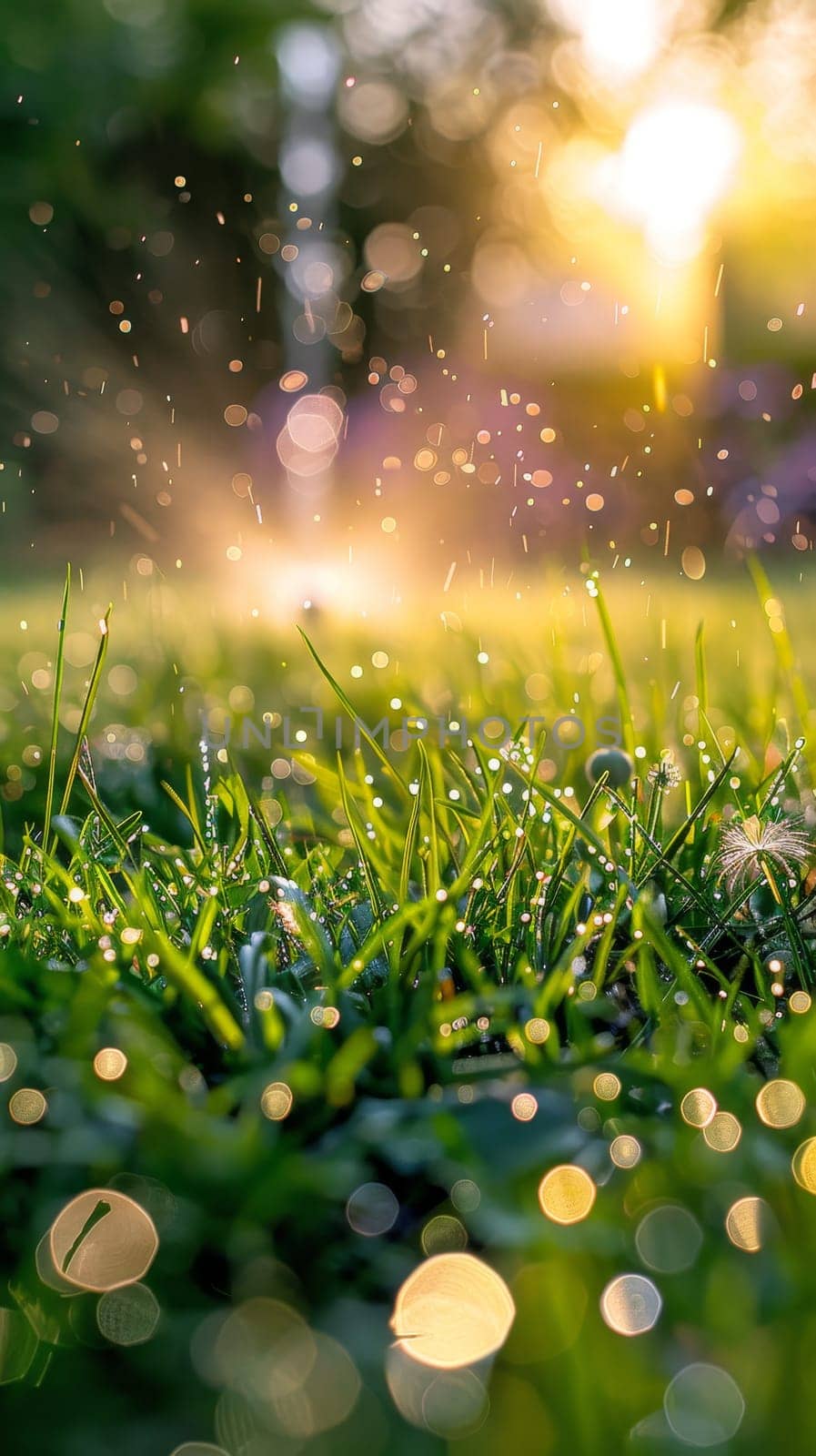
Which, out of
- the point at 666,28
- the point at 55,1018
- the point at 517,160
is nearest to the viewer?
the point at 55,1018

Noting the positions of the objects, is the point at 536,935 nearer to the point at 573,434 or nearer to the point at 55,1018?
the point at 55,1018

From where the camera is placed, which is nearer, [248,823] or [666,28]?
[248,823]

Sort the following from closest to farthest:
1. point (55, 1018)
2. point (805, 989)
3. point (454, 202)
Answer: point (55, 1018) < point (805, 989) < point (454, 202)

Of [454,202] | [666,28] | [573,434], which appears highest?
[666,28]

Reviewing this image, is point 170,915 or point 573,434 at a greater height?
point 170,915

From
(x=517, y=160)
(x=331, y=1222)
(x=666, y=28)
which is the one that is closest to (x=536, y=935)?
(x=331, y=1222)

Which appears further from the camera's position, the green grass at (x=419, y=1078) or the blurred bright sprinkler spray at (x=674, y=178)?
the blurred bright sprinkler spray at (x=674, y=178)

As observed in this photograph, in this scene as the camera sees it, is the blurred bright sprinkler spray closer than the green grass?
No

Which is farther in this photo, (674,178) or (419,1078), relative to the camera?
(674,178)
